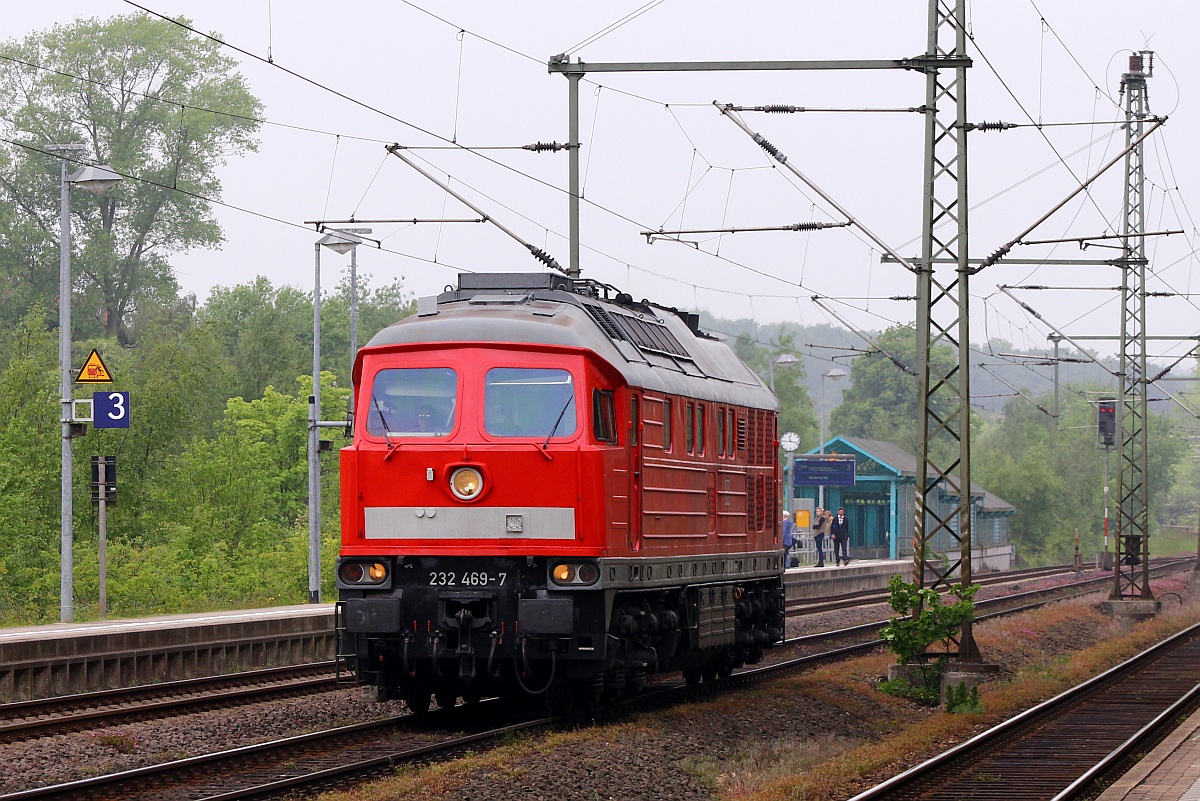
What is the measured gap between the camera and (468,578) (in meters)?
14.9

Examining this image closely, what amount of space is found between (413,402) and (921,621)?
28.8ft

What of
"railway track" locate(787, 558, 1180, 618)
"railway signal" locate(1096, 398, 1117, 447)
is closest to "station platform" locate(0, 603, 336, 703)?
"railway track" locate(787, 558, 1180, 618)

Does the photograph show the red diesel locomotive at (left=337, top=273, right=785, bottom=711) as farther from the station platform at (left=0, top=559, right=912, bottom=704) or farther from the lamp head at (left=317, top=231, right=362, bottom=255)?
the lamp head at (left=317, top=231, right=362, bottom=255)

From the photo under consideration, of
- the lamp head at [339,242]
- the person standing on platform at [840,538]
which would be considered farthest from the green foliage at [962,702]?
the person standing on platform at [840,538]

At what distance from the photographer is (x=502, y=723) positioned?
16094 millimetres

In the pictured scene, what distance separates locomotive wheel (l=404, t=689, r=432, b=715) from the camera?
1593cm

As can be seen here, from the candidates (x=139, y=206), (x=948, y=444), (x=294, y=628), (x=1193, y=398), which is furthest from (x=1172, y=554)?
(x=294, y=628)

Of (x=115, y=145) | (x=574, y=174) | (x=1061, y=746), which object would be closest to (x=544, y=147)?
(x=574, y=174)

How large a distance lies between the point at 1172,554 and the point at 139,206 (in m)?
63.0

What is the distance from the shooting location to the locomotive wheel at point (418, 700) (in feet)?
52.3

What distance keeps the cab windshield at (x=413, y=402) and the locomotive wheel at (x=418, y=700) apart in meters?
2.56

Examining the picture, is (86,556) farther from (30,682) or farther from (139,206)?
(139,206)

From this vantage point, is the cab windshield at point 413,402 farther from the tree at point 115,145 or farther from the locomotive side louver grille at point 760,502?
the tree at point 115,145

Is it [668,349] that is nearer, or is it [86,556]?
[668,349]
